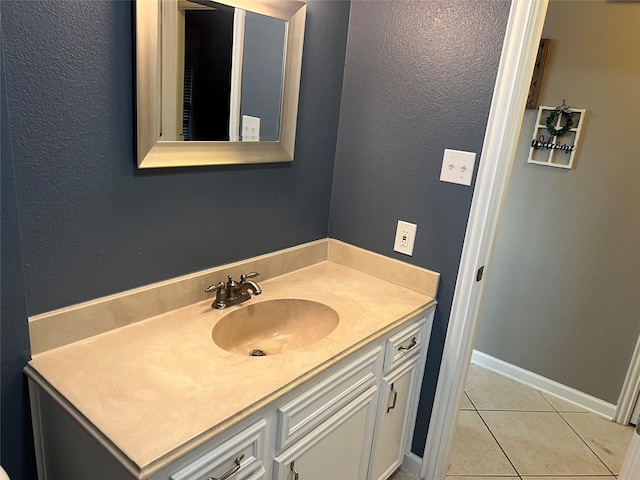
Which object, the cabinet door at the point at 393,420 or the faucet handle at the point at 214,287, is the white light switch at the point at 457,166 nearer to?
the cabinet door at the point at 393,420

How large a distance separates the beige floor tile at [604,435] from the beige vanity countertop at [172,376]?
1506mm

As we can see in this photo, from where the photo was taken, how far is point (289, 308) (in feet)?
5.66

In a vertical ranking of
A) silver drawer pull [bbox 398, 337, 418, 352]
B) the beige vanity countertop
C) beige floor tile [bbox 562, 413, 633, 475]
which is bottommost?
beige floor tile [bbox 562, 413, 633, 475]

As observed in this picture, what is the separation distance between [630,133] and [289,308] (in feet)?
6.13

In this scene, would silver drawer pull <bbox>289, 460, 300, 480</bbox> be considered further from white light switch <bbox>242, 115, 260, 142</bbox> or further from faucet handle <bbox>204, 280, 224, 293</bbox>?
white light switch <bbox>242, 115, 260, 142</bbox>

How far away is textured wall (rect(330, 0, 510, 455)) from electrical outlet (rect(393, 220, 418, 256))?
0.02 m

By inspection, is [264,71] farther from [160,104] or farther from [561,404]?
[561,404]

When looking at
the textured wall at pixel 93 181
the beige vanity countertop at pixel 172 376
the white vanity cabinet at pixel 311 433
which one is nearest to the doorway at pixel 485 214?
the white vanity cabinet at pixel 311 433

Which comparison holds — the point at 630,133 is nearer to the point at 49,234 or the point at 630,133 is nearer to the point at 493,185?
the point at 493,185

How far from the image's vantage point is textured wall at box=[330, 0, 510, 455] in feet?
5.41

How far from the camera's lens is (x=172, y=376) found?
3.90 ft

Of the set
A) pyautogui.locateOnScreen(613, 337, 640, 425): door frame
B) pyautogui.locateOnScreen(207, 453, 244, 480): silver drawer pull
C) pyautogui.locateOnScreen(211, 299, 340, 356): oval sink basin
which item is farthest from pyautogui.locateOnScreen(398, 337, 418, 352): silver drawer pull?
pyautogui.locateOnScreen(613, 337, 640, 425): door frame

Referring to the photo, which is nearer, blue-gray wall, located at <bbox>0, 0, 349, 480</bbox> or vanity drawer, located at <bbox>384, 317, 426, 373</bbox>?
blue-gray wall, located at <bbox>0, 0, 349, 480</bbox>

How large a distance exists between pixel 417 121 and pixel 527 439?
169 centimetres
